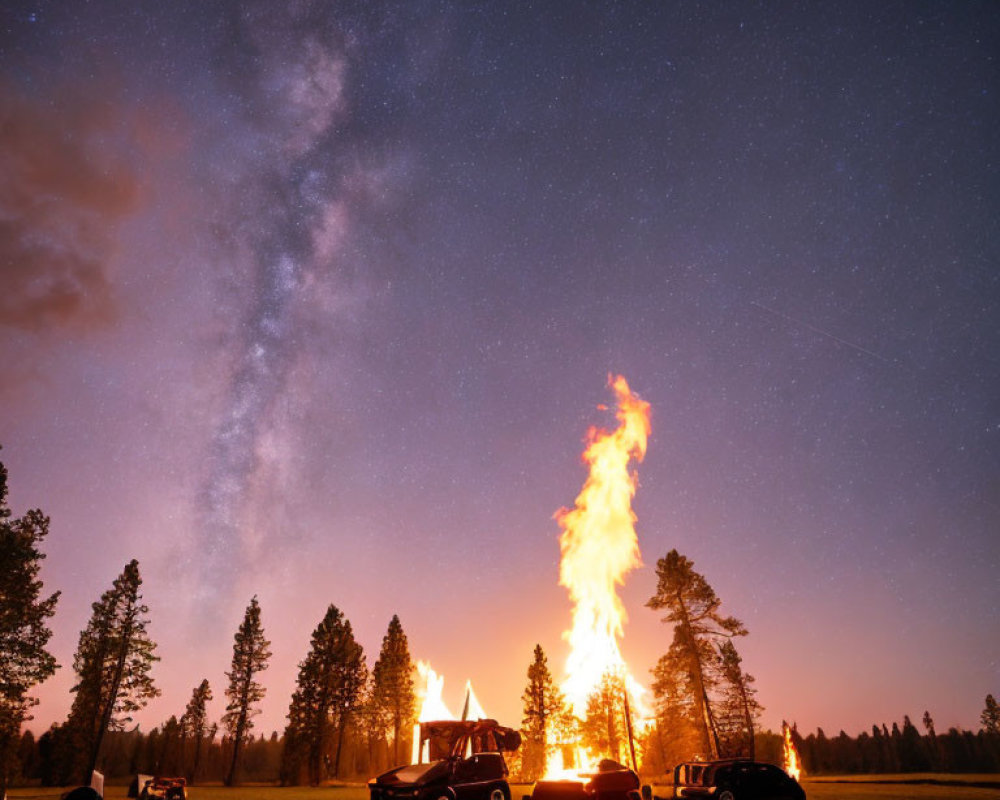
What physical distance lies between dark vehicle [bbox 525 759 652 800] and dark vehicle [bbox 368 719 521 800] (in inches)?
47.6

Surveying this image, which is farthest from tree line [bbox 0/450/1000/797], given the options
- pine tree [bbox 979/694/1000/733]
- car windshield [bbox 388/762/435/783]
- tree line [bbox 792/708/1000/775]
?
tree line [bbox 792/708/1000/775]

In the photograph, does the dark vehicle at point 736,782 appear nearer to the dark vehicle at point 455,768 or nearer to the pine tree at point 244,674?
the dark vehicle at point 455,768

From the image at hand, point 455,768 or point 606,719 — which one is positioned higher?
point 606,719

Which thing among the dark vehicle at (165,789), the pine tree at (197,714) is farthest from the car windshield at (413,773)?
the pine tree at (197,714)

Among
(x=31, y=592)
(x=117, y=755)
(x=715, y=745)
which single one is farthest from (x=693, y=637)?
(x=117, y=755)

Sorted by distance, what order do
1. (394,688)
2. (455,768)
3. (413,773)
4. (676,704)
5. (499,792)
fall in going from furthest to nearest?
1. (394,688)
2. (676,704)
3. (499,792)
4. (455,768)
5. (413,773)

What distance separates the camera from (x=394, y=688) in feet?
202

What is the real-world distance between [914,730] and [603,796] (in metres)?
171

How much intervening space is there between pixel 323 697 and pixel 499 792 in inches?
1860

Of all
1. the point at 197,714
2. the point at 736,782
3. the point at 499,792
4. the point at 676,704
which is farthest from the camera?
the point at 197,714

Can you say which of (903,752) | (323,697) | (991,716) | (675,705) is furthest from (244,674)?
(903,752)

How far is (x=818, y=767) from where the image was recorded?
139750mm

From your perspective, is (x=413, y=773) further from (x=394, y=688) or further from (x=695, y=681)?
(x=394, y=688)

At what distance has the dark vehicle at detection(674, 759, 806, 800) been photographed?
1355 centimetres
